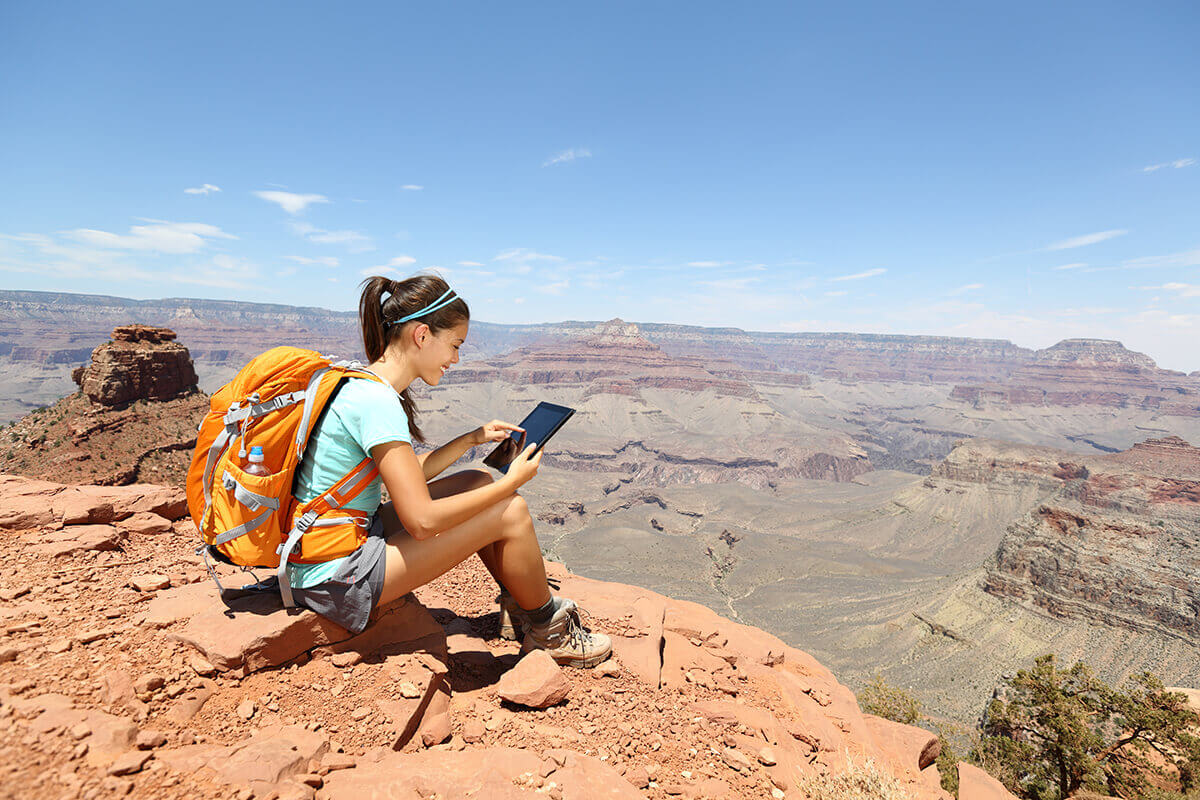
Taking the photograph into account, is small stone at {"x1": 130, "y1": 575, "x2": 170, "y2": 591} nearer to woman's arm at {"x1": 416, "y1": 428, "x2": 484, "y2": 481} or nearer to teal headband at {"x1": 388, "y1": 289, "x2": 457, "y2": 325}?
woman's arm at {"x1": 416, "y1": 428, "x2": 484, "y2": 481}

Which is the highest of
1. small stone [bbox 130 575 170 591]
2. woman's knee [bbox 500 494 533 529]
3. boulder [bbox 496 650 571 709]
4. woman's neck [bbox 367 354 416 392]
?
woman's neck [bbox 367 354 416 392]

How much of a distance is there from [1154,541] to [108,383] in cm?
7676

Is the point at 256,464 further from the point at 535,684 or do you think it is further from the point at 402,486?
the point at 535,684

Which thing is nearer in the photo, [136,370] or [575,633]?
[575,633]

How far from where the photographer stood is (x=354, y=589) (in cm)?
316

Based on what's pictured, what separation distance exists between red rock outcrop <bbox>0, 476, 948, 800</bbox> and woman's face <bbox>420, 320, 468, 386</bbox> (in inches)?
68.3

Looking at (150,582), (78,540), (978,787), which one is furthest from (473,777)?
(978,787)

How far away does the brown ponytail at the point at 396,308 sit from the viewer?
3.31 m

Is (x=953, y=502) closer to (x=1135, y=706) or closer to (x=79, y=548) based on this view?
(x=1135, y=706)

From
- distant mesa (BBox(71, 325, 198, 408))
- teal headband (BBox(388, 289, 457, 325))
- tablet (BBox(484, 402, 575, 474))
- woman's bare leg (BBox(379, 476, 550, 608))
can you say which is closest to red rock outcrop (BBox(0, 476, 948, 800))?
woman's bare leg (BBox(379, 476, 550, 608))

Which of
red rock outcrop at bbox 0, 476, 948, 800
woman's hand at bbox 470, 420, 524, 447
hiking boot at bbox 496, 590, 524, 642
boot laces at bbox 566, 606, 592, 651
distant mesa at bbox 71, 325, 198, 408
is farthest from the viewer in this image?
distant mesa at bbox 71, 325, 198, 408

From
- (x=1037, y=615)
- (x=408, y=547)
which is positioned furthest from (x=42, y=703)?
(x=1037, y=615)

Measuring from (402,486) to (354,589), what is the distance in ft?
2.78

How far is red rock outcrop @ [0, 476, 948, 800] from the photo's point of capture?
227 cm
